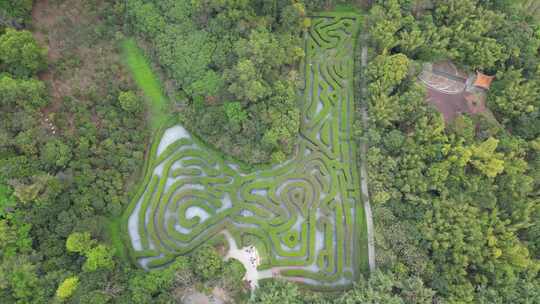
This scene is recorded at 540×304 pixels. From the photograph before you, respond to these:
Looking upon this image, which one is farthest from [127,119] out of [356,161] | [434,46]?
[434,46]

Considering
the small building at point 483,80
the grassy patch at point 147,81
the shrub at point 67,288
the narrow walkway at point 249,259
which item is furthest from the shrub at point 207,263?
the small building at point 483,80

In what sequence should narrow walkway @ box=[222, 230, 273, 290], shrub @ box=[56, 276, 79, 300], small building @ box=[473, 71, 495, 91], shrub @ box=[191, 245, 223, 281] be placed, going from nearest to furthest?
shrub @ box=[56, 276, 79, 300] < shrub @ box=[191, 245, 223, 281] < narrow walkway @ box=[222, 230, 273, 290] < small building @ box=[473, 71, 495, 91]

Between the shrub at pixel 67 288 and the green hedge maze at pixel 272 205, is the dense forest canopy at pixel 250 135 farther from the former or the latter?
the green hedge maze at pixel 272 205

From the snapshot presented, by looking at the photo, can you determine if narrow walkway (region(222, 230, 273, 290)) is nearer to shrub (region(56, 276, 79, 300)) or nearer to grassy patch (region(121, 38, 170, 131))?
shrub (region(56, 276, 79, 300))

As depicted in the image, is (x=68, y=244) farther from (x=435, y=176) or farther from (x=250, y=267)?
(x=435, y=176)

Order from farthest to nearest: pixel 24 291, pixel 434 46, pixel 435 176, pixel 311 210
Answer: pixel 434 46, pixel 311 210, pixel 435 176, pixel 24 291

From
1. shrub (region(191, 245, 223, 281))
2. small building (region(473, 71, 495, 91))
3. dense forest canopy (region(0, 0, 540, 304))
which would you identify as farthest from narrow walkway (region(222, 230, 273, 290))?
small building (region(473, 71, 495, 91))
